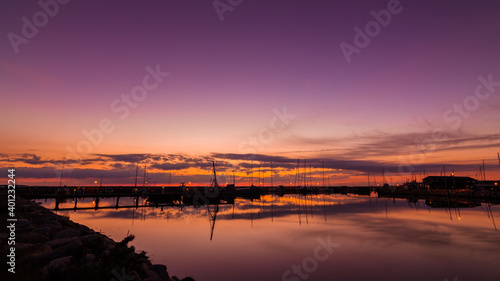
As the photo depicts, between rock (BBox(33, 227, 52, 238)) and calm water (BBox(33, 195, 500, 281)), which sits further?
calm water (BBox(33, 195, 500, 281))

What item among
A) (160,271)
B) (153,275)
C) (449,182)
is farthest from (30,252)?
(449,182)

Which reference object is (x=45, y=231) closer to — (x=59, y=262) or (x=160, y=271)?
(x=59, y=262)

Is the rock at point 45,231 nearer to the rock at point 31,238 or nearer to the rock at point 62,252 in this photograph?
the rock at point 31,238

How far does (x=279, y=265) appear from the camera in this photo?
763 inches

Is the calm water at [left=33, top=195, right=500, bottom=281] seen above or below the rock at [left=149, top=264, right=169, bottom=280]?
below

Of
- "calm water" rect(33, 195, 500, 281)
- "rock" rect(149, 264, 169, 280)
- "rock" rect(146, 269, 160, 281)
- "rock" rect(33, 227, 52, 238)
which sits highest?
"rock" rect(33, 227, 52, 238)

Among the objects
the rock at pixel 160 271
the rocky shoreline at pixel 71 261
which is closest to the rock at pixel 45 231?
the rocky shoreline at pixel 71 261

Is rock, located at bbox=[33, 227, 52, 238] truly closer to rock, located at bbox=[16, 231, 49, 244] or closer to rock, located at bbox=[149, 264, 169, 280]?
rock, located at bbox=[16, 231, 49, 244]

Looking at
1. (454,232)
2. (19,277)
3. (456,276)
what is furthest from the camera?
(454,232)

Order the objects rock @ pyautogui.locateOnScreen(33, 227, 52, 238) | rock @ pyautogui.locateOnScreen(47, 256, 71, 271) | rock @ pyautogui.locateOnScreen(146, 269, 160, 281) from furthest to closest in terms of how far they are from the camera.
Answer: rock @ pyautogui.locateOnScreen(33, 227, 52, 238), rock @ pyautogui.locateOnScreen(146, 269, 160, 281), rock @ pyautogui.locateOnScreen(47, 256, 71, 271)

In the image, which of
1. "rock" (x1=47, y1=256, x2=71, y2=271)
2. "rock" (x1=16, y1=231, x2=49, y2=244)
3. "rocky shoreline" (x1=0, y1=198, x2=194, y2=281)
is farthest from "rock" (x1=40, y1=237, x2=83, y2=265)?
"rock" (x1=16, y1=231, x2=49, y2=244)

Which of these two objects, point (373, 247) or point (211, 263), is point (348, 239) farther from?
point (211, 263)

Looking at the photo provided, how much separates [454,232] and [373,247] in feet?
47.5

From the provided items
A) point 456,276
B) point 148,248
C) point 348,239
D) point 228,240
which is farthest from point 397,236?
point 148,248
